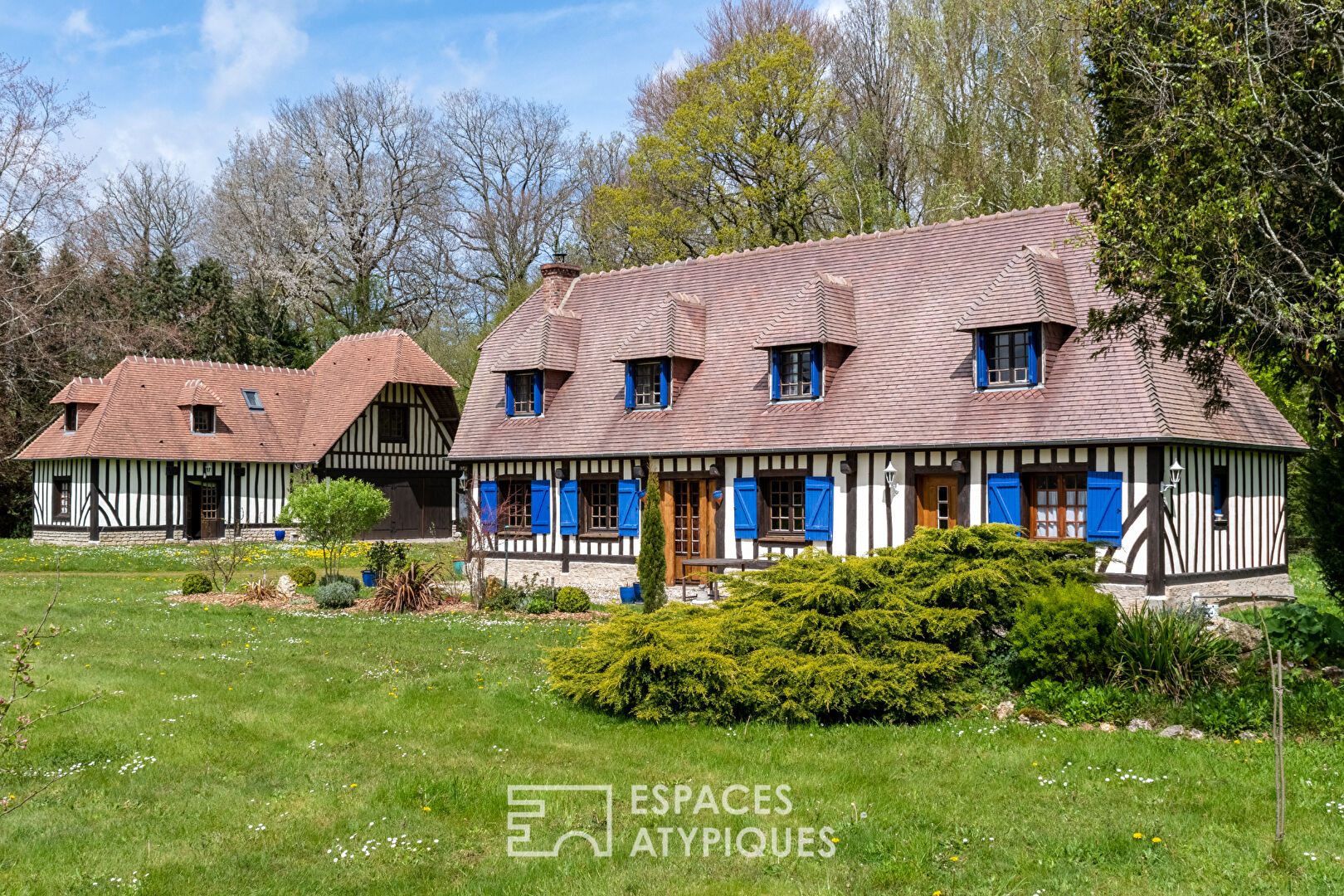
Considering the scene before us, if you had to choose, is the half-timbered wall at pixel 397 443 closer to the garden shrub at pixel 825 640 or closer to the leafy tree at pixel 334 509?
the leafy tree at pixel 334 509

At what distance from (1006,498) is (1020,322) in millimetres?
2644

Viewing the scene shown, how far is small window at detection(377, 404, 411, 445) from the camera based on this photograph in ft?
121

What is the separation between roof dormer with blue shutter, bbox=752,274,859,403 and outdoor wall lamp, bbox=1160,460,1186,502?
577 centimetres

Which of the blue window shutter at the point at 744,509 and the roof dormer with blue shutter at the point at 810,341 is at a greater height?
the roof dormer with blue shutter at the point at 810,341

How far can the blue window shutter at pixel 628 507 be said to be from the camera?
20734 mm

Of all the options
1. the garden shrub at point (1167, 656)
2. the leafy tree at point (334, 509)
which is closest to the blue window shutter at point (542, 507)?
the leafy tree at point (334, 509)

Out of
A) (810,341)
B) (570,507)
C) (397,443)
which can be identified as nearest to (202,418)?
(397,443)

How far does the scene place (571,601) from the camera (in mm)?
18750

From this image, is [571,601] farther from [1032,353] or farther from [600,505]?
[1032,353]

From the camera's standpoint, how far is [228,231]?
49.3 metres

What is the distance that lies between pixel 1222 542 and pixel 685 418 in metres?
9.02

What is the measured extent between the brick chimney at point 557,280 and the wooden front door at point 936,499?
1052cm

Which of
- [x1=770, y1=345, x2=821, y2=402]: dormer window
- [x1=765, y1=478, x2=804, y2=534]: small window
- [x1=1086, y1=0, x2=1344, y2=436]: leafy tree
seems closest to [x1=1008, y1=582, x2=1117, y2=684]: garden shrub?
[x1=1086, y1=0, x2=1344, y2=436]: leafy tree

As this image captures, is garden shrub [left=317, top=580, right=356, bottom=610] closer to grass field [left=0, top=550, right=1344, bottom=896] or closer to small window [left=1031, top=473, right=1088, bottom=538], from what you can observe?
grass field [left=0, top=550, right=1344, bottom=896]
